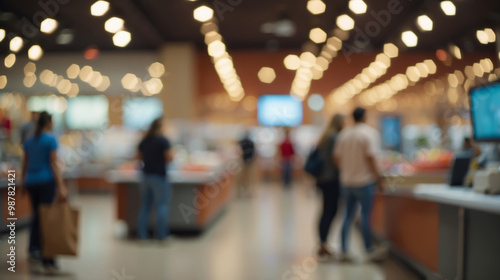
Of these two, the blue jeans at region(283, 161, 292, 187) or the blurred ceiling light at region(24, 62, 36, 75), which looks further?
the blue jeans at region(283, 161, 292, 187)

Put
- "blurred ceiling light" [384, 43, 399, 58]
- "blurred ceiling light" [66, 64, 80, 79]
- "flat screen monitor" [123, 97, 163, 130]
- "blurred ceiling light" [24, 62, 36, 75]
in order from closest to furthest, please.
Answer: "blurred ceiling light" [384, 43, 399, 58] → "blurred ceiling light" [66, 64, 80, 79] → "blurred ceiling light" [24, 62, 36, 75] → "flat screen monitor" [123, 97, 163, 130]

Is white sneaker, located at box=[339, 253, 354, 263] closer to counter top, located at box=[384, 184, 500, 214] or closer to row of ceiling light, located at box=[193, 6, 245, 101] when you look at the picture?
counter top, located at box=[384, 184, 500, 214]

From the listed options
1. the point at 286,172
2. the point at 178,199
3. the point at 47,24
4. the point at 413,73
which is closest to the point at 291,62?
the point at 413,73

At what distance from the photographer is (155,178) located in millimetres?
6926

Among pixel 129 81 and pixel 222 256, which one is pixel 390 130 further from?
pixel 222 256

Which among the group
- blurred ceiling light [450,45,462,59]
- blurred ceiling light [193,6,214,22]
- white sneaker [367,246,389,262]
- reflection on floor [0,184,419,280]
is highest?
blurred ceiling light [450,45,462,59]

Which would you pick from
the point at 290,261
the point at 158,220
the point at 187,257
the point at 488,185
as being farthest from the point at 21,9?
the point at 488,185

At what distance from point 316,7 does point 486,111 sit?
18.4 ft

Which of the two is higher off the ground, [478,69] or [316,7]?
[316,7]

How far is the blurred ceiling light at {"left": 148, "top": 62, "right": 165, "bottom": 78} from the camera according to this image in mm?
14030

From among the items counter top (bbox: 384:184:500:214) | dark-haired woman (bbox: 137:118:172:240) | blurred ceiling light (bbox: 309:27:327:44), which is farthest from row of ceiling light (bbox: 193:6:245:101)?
counter top (bbox: 384:184:500:214)

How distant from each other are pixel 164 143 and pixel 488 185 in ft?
13.7

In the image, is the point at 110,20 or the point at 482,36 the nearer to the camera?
the point at 110,20

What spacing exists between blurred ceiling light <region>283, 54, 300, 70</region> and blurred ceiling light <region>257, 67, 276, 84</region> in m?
0.44
